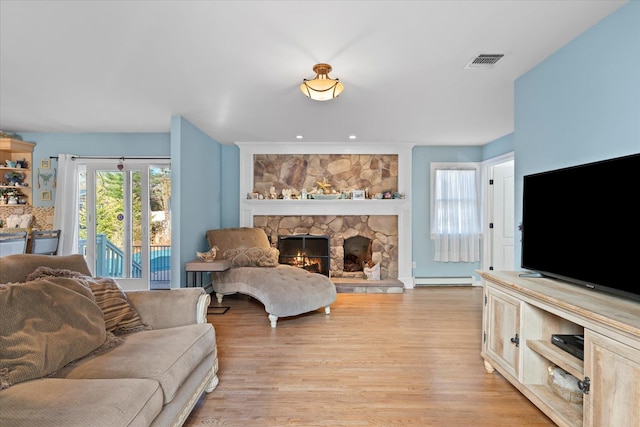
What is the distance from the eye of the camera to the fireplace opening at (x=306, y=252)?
550cm

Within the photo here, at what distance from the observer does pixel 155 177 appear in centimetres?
499

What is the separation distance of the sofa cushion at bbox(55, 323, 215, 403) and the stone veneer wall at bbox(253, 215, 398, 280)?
3.55m

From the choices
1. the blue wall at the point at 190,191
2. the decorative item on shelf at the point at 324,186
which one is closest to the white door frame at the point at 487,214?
the decorative item on shelf at the point at 324,186

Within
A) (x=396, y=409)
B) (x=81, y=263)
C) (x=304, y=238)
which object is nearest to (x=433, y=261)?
(x=304, y=238)

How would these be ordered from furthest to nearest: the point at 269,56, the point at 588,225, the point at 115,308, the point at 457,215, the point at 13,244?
the point at 457,215
the point at 13,244
the point at 269,56
the point at 115,308
the point at 588,225

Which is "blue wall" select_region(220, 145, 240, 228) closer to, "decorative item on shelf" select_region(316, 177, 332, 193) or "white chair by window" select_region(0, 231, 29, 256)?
"decorative item on shelf" select_region(316, 177, 332, 193)

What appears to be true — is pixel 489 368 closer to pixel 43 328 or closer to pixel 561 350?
pixel 561 350

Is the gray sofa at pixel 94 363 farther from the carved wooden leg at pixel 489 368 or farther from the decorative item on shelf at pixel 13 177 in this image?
the decorative item on shelf at pixel 13 177

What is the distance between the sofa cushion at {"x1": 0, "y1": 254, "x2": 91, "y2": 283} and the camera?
182 centimetres

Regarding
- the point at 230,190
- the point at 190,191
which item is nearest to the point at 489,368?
the point at 190,191

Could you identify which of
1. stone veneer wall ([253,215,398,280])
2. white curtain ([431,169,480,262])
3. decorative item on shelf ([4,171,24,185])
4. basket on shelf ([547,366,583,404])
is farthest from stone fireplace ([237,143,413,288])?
basket on shelf ([547,366,583,404])

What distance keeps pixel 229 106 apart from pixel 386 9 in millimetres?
2197

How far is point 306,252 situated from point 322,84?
11.0 feet

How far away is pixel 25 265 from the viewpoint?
192 cm
